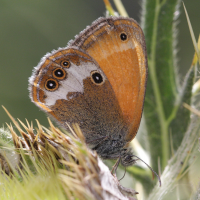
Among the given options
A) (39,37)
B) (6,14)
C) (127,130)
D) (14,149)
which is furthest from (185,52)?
(14,149)

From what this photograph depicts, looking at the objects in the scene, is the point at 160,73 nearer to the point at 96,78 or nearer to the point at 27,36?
the point at 96,78

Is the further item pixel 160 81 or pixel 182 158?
pixel 160 81

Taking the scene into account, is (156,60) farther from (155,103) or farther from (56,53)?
(56,53)

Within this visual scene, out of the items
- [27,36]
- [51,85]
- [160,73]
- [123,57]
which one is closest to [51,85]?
[51,85]

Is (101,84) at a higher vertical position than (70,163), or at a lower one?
higher

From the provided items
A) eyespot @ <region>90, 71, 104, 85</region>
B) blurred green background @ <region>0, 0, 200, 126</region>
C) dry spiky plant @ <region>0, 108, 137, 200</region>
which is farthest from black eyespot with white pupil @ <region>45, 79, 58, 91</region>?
blurred green background @ <region>0, 0, 200, 126</region>

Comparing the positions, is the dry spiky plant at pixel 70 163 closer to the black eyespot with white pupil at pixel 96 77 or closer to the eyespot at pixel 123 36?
the black eyespot with white pupil at pixel 96 77

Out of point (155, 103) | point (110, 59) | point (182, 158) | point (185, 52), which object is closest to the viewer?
point (182, 158)
